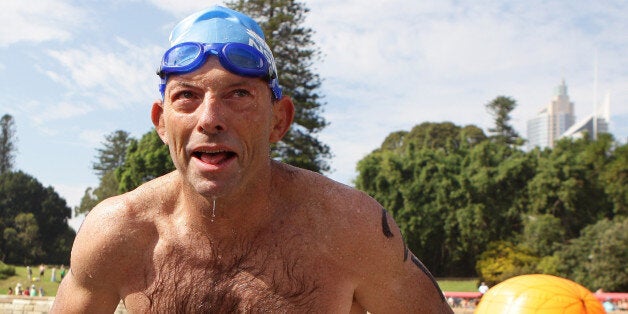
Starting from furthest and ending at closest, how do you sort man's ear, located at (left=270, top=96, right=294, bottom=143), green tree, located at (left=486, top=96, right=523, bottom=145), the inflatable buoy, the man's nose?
green tree, located at (left=486, top=96, right=523, bottom=145) → the inflatable buoy → man's ear, located at (left=270, top=96, right=294, bottom=143) → the man's nose

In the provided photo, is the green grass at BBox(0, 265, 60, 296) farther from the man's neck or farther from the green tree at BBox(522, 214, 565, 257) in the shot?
the man's neck

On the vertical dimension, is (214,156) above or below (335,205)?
above

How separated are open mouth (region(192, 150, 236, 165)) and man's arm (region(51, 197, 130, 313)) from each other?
572 millimetres

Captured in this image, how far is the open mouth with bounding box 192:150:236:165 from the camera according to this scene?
254 cm

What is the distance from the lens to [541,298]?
8.45m

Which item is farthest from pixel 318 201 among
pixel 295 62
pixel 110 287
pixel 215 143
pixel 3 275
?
pixel 3 275

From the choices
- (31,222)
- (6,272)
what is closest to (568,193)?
(6,272)

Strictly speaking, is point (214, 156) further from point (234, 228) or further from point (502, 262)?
point (502, 262)

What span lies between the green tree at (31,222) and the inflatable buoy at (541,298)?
54362mm

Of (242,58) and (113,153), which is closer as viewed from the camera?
(242,58)

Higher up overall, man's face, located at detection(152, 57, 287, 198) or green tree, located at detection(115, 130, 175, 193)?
green tree, located at detection(115, 130, 175, 193)

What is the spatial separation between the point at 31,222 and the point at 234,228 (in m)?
63.6

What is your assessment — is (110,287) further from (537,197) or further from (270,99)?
(537,197)

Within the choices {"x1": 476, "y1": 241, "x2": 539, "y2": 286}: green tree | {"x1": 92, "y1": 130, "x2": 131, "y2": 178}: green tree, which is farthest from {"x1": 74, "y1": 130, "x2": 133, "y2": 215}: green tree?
{"x1": 476, "y1": 241, "x2": 539, "y2": 286}: green tree
